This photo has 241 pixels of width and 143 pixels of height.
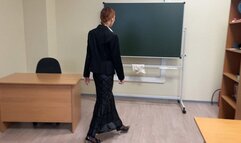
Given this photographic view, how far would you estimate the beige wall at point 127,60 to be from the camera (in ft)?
12.9

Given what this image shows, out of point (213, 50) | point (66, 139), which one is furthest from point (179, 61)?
point (66, 139)

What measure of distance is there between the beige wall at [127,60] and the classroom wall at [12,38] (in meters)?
0.07

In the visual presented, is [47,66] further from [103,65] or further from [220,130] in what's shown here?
[220,130]

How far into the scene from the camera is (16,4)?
3799 millimetres

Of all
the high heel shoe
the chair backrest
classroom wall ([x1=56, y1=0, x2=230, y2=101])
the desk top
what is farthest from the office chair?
the high heel shoe

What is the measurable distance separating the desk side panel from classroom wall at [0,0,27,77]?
742 mm

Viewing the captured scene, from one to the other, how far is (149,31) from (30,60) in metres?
2.32

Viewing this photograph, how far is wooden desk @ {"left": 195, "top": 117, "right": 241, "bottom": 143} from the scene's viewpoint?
130 cm

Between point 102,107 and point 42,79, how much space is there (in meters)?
0.94

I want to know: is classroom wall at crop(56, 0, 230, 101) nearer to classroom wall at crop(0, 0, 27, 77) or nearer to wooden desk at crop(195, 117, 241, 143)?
classroom wall at crop(0, 0, 27, 77)

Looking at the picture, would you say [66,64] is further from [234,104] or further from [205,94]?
[234,104]

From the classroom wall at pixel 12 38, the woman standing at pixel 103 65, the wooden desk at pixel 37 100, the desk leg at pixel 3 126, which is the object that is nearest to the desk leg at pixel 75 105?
the wooden desk at pixel 37 100

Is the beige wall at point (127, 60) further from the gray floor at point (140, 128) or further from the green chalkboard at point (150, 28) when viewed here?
the gray floor at point (140, 128)

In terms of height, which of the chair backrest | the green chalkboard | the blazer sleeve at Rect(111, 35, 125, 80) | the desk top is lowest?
the desk top
